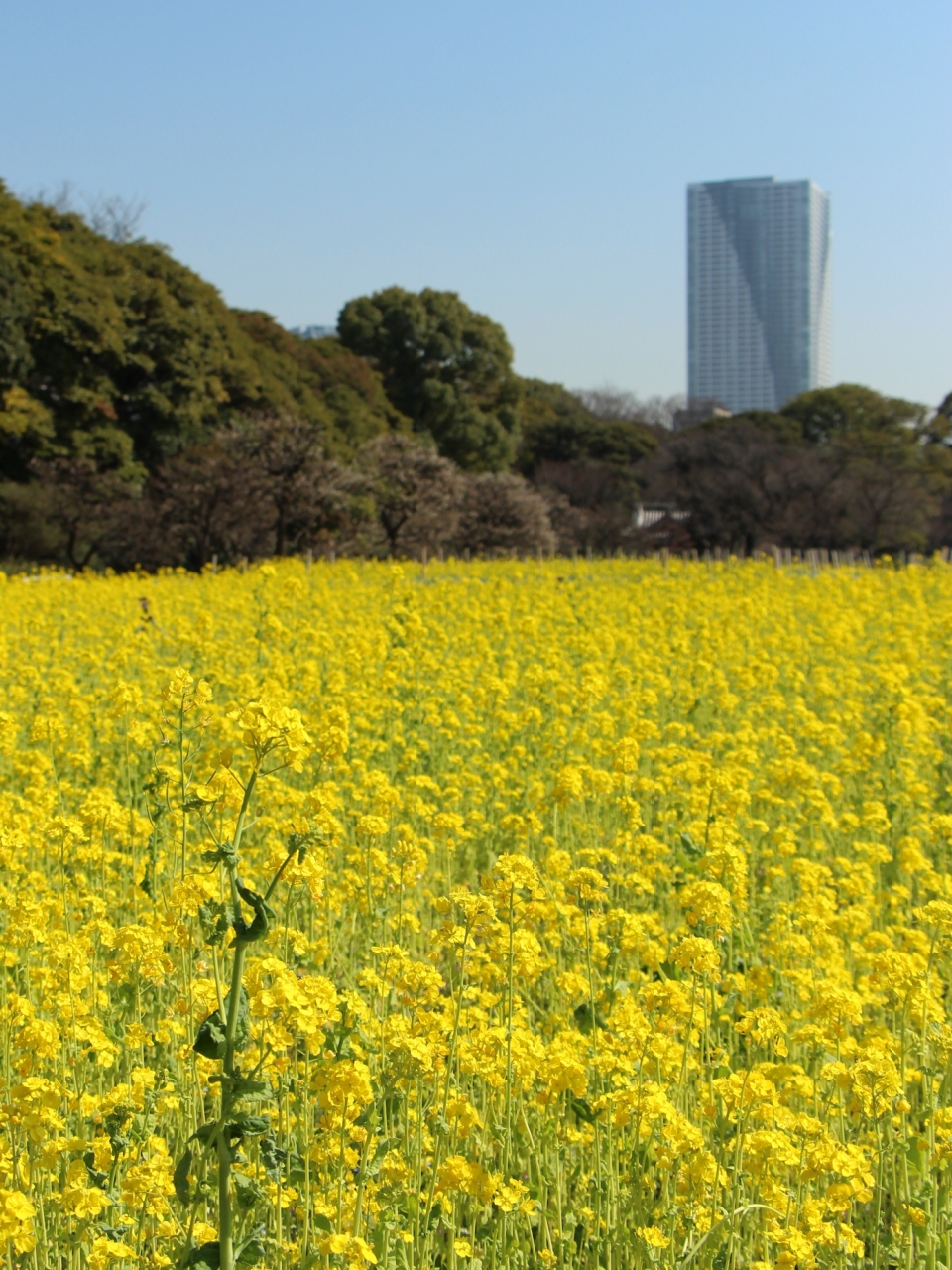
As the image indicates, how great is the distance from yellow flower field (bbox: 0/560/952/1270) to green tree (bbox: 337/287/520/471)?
40282 millimetres

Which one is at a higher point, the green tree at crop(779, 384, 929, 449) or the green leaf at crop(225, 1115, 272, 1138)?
the green tree at crop(779, 384, 929, 449)

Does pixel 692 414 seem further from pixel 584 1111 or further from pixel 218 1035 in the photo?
pixel 218 1035

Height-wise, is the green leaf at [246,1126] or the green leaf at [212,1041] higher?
the green leaf at [212,1041]

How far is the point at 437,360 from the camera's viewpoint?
4712cm

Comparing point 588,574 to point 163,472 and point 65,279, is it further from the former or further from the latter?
point 65,279

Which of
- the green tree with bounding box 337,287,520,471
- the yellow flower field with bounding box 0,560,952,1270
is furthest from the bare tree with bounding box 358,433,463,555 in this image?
the yellow flower field with bounding box 0,560,952,1270

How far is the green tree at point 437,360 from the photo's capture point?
152 feet

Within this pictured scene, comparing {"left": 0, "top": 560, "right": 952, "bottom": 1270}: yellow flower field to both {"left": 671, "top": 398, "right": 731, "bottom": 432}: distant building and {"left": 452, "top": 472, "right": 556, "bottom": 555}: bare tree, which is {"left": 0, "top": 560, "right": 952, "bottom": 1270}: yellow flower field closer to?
{"left": 452, "top": 472, "right": 556, "bottom": 555}: bare tree

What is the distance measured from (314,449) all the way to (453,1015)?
25.3 meters

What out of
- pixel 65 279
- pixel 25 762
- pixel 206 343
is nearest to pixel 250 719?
pixel 25 762

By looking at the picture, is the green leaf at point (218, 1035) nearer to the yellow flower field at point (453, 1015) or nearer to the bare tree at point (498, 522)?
the yellow flower field at point (453, 1015)

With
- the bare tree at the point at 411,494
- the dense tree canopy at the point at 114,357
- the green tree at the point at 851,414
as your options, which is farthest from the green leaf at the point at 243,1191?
the green tree at the point at 851,414

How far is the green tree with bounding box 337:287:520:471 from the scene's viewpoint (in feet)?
152

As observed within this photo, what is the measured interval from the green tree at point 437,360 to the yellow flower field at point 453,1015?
4028 cm
